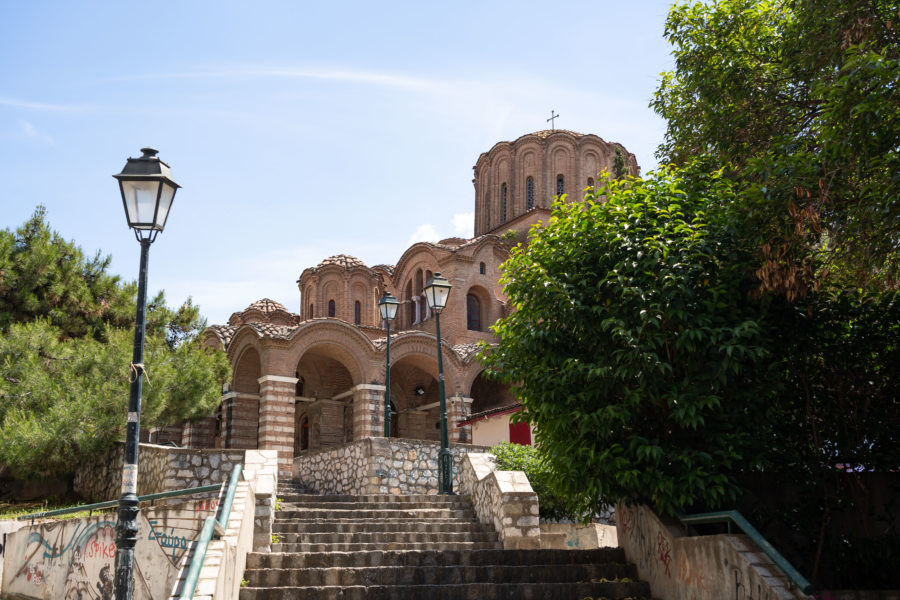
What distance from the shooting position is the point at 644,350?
802 cm

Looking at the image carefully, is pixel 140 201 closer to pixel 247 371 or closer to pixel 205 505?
pixel 205 505

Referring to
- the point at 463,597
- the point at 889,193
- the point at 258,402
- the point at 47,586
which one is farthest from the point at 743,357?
the point at 258,402

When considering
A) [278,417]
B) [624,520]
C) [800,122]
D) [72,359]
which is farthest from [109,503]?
[278,417]

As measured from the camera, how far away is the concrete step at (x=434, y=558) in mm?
8562

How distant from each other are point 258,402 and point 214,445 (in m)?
2.81

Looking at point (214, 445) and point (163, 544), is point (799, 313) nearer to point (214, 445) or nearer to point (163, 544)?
point (163, 544)

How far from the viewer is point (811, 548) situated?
852cm

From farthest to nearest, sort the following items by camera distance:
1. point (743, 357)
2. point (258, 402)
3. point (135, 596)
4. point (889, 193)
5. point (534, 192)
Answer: point (534, 192), point (258, 402), point (135, 596), point (743, 357), point (889, 193)

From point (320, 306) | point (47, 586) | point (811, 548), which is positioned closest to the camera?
point (811, 548)

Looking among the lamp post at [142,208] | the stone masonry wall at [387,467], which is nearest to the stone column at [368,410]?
the stone masonry wall at [387,467]

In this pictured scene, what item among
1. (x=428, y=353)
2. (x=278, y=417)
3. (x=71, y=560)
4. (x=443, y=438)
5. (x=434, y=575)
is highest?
(x=428, y=353)

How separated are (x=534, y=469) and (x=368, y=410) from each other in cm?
989

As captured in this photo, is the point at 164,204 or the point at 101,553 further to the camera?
the point at 101,553

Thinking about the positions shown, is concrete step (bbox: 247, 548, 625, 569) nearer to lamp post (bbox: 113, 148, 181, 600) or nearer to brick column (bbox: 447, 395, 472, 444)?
lamp post (bbox: 113, 148, 181, 600)
